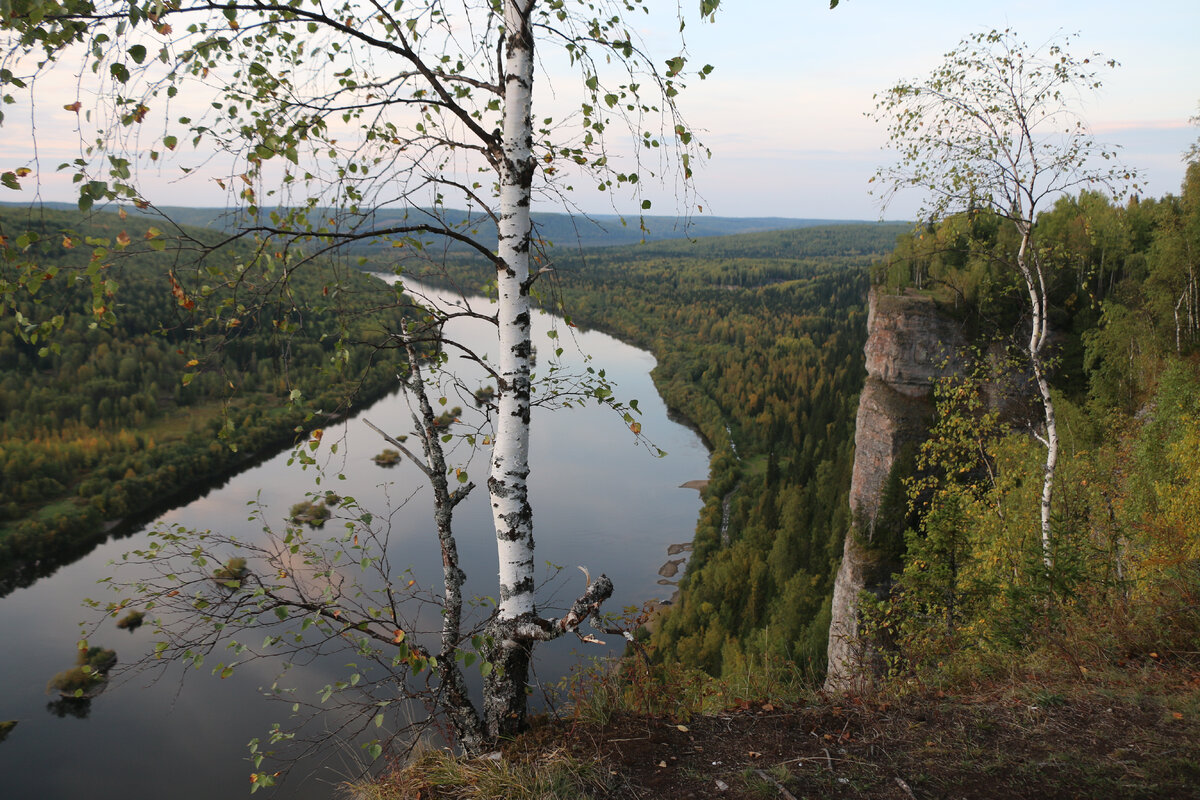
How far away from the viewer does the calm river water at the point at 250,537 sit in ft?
67.7

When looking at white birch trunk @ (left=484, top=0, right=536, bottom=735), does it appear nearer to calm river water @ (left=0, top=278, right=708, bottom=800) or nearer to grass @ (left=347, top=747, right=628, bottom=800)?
grass @ (left=347, top=747, right=628, bottom=800)

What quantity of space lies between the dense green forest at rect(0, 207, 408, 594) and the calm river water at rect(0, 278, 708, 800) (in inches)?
117

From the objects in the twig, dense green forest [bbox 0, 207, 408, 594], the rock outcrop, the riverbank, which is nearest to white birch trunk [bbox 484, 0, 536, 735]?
dense green forest [bbox 0, 207, 408, 594]

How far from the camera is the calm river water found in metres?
20.6

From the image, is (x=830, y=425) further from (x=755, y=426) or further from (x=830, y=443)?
(x=755, y=426)

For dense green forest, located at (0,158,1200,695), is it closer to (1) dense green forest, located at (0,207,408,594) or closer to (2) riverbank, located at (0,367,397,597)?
(1) dense green forest, located at (0,207,408,594)

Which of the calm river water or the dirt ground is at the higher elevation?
the dirt ground

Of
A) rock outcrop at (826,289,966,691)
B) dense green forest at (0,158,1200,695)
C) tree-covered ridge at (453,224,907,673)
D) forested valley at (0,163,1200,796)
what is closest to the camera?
forested valley at (0,163,1200,796)

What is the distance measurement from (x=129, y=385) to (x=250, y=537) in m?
36.6

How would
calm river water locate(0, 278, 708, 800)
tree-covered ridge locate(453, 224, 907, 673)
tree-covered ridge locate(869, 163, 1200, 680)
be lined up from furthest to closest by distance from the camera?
1. tree-covered ridge locate(453, 224, 907, 673)
2. calm river water locate(0, 278, 708, 800)
3. tree-covered ridge locate(869, 163, 1200, 680)

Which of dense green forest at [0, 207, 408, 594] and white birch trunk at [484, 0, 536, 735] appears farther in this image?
white birch trunk at [484, 0, 536, 735]

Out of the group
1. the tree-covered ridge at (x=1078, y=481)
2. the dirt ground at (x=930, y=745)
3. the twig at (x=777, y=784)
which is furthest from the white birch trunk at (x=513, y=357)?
the tree-covered ridge at (x=1078, y=481)

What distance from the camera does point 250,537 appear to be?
1195 inches

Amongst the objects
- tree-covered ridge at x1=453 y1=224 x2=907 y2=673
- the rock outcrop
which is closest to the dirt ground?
tree-covered ridge at x1=453 y1=224 x2=907 y2=673
